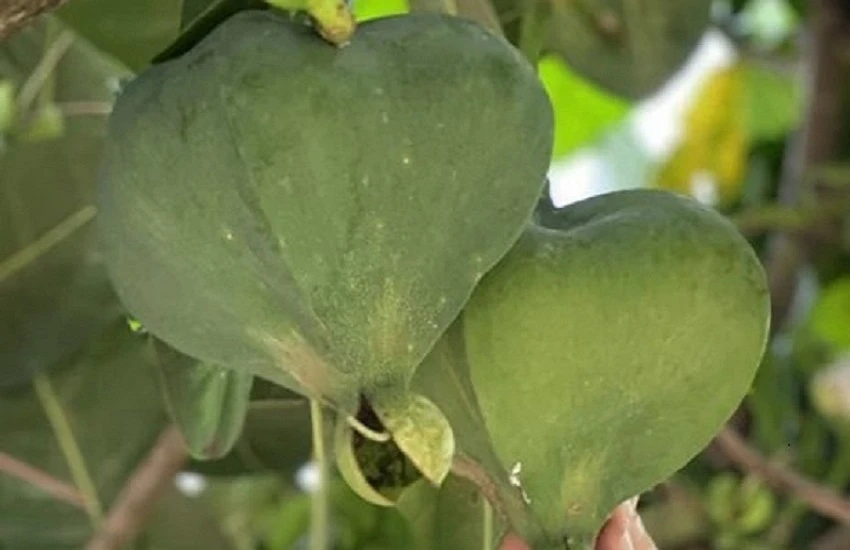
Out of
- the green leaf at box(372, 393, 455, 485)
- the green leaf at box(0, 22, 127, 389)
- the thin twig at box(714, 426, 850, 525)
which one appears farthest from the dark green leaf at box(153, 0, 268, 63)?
the thin twig at box(714, 426, 850, 525)

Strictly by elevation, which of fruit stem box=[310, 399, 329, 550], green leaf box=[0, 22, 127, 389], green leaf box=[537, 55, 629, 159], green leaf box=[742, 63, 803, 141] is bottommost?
green leaf box=[742, 63, 803, 141]

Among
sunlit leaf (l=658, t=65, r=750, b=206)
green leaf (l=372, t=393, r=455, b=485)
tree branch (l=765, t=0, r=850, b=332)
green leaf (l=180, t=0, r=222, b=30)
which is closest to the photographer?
green leaf (l=372, t=393, r=455, b=485)

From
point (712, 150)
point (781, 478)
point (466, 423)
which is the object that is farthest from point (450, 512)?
point (712, 150)

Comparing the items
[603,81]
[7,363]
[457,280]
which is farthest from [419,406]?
[603,81]

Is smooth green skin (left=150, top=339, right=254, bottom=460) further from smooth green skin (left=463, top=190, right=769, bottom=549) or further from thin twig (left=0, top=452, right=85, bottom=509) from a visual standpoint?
thin twig (left=0, top=452, right=85, bottom=509)

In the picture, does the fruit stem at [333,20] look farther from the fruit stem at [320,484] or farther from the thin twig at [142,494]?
the thin twig at [142,494]

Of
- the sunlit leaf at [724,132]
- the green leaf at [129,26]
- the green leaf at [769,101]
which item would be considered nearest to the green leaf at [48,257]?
the green leaf at [129,26]

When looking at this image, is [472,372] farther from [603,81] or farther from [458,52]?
[603,81]
